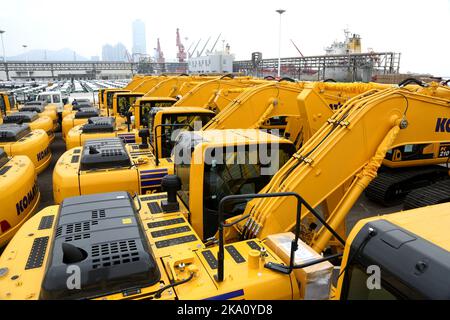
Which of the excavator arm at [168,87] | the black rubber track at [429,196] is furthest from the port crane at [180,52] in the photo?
the black rubber track at [429,196]

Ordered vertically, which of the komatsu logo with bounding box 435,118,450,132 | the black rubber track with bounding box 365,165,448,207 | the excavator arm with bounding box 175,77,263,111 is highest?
the excavator arm with bounding box 175,77,263,111

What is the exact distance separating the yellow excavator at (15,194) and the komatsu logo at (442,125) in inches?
299

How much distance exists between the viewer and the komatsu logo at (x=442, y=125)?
5.61m

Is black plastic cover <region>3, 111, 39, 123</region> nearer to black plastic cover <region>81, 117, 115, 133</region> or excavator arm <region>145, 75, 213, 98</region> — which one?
black plastic cover <region>81, 117, 115, 133</region>

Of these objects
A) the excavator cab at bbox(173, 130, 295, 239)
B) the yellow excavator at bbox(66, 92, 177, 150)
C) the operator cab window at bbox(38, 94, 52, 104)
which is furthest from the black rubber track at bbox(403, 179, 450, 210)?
the operator cab window at bbox(38, 94, 52, 104)

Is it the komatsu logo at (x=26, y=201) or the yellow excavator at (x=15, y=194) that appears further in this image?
the komatsu logo at (x=26, y=201)

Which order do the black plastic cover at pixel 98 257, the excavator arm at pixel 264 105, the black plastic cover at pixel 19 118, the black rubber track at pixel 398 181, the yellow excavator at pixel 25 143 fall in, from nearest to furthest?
the black plastic cover at pixel 98 257
the excavator arm at pixel 264 105
the black rubber track at pixel 398 181
the yellow excavator at pixel 25 143
the black plastic cover at pixel 19 118

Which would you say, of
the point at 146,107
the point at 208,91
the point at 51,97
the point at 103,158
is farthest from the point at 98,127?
the point at 51,97

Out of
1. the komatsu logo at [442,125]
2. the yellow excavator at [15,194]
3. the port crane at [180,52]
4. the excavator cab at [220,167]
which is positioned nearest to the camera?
the excavator cab at [220,167]

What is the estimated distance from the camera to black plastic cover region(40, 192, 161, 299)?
104 inches

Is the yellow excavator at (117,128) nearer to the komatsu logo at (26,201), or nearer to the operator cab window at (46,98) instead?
the komatsu logo at (26,201)

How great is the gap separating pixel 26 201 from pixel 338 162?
20.5 feet

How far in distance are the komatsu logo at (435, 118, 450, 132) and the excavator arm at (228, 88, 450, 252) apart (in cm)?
91
